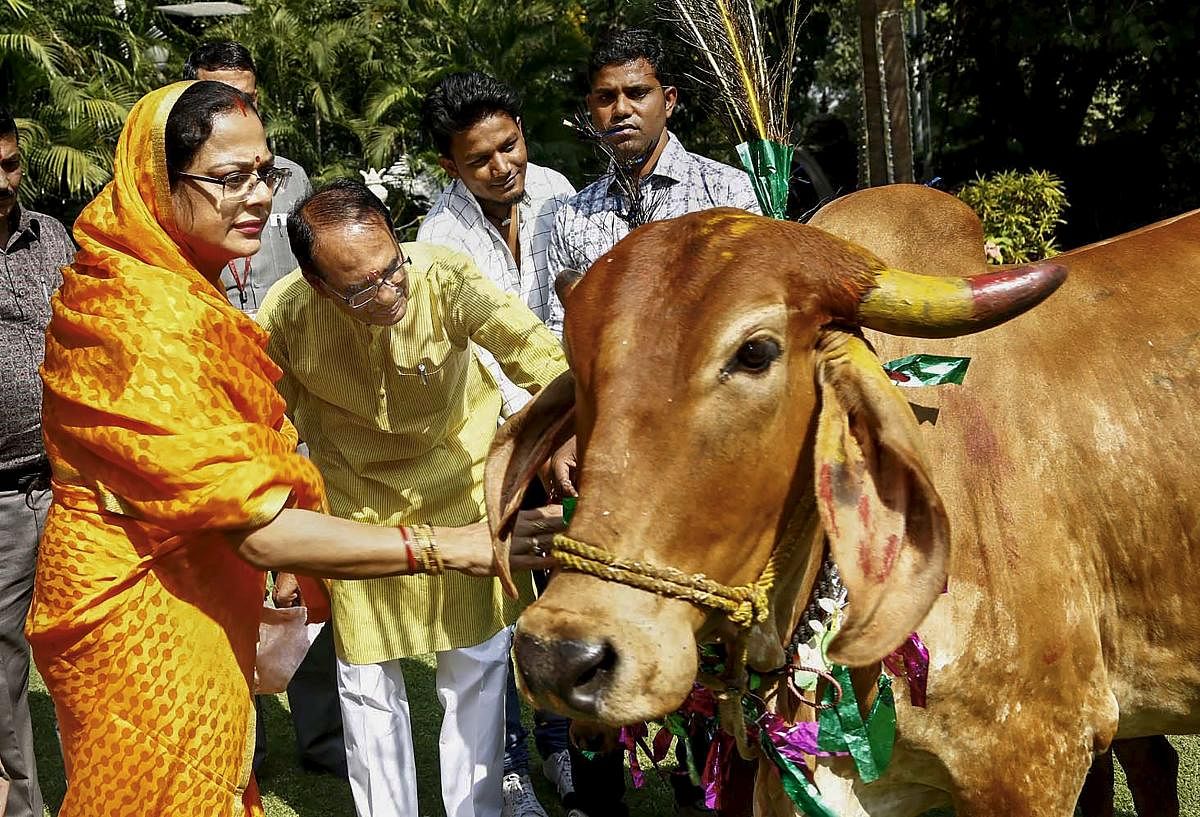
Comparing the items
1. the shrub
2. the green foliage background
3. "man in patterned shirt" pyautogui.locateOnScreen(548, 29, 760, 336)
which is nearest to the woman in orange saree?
"man in patterned shirt" pyautogui.locateOnScreen(548, 29, 760, 336)

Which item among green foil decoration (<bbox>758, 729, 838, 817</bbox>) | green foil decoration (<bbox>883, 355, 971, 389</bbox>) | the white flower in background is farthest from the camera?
the white flower in background

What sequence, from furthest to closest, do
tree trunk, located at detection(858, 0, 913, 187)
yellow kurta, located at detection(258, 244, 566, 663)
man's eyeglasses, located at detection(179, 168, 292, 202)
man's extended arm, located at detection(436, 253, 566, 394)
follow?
tree trunk, located at detection(858, 0, 913, 187)
yellow kurta, located at detection(258, 244, 566, 663)
man's extended arm, located at detection(436, 253, 566, 394)
man's eyeglasses, located at detection(179, 168, 292, 202)

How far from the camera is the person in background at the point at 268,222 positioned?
16.2ft

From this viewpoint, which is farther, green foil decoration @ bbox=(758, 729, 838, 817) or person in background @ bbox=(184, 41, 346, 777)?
person in background @ bbox=(184, 41, 346, 777)

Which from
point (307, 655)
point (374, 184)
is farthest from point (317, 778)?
point (374, 184)

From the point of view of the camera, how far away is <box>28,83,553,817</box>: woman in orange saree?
255cm

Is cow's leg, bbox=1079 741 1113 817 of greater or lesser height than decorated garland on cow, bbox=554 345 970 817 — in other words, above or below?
below

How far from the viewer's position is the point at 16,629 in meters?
4.31

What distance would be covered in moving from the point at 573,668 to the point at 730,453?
423mm

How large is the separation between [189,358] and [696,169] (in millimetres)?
2134

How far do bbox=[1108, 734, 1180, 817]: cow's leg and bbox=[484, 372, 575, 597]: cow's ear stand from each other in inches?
88.2

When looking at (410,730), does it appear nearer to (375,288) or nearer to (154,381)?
(375,288)

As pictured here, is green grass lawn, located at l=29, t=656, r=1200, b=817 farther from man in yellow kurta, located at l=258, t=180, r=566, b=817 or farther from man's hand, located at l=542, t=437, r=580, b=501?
man's hand, located at l=542, t=437, r=580, b=501

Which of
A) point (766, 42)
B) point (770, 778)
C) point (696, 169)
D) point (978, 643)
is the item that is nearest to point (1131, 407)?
point (978, 643)
